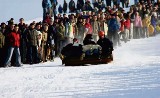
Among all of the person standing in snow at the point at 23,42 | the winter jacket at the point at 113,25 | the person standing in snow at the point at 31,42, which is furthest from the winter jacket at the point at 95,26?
the person standing in snow at the point at 23,42

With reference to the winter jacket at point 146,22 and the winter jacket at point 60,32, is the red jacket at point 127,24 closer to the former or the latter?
the winter jacket at point 146,22

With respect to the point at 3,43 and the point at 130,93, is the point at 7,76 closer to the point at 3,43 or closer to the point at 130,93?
the point at 3,43

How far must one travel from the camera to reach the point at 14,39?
17234 mm

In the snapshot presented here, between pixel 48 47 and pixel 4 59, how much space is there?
2236 millimetres

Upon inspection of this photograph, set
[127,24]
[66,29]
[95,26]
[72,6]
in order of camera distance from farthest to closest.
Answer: [72,6] < [127,24] < [95,26] < [66,29]

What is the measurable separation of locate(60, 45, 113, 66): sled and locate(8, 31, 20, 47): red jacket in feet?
6.56

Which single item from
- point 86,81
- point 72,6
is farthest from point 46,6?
point 86,81

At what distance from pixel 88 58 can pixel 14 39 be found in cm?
295

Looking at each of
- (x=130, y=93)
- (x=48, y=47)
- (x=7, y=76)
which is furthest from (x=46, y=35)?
(x=130, y=93)

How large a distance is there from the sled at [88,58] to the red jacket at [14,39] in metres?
2.00

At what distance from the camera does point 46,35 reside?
19.2 metres

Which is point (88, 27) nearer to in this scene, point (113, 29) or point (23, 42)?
point (113, 29)

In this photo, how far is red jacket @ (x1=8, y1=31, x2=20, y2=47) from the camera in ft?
56.3

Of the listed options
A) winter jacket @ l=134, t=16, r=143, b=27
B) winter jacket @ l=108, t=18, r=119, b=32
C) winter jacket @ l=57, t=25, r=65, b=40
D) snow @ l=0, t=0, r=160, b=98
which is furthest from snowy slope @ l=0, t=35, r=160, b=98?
winter jacket @ l=134, t=16, r=143, b=27
